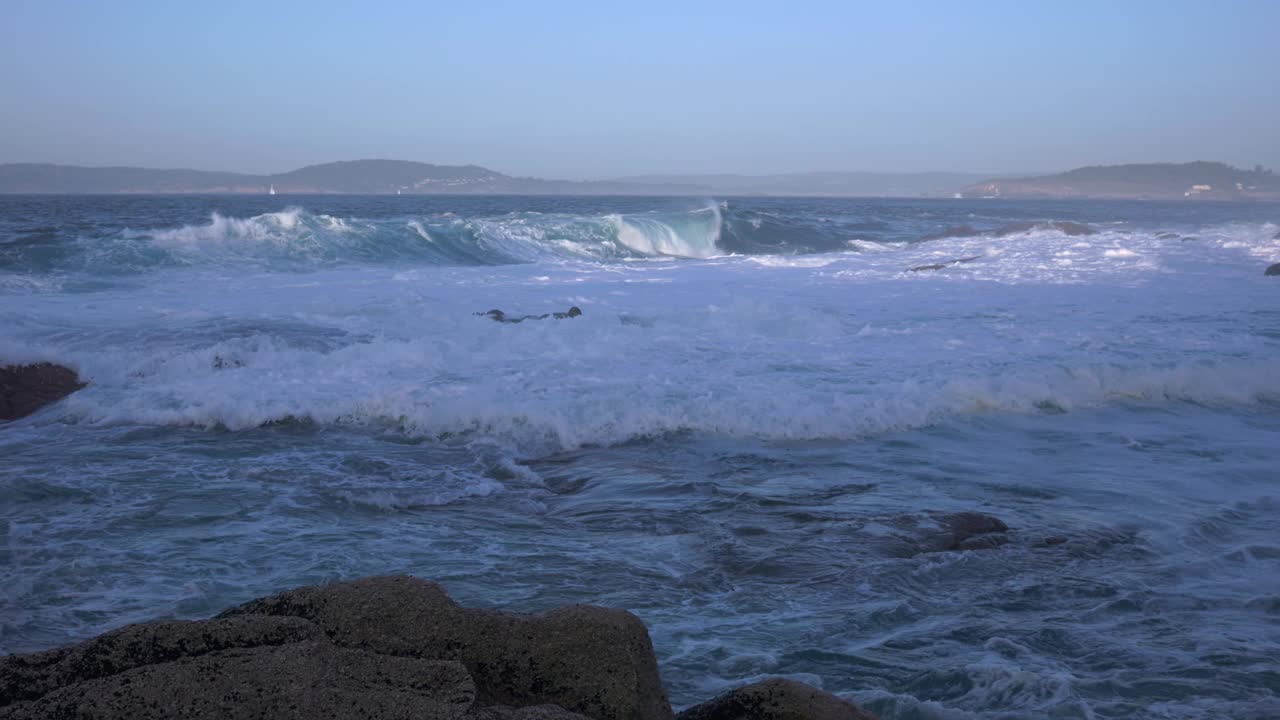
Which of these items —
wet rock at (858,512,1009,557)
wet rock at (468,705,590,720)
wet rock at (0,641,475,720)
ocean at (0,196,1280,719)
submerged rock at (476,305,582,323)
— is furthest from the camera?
submerged rock at (476,305,582,323)

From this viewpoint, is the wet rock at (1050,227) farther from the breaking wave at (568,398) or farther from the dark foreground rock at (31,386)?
the dark foreground rock at (31,386)

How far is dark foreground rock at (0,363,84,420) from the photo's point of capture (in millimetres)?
7922

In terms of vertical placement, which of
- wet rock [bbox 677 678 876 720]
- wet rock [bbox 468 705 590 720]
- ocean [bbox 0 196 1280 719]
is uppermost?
wet rock [bbox 468 705 590 720]

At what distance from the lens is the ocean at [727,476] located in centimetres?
365

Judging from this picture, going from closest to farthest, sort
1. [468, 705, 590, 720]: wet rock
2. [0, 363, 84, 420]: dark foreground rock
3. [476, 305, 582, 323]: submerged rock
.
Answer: [468, 705, 590, 720]: wet rock < [0, 363, 84, 420]: dark foreground rock < [476, 305, 582, 323]: submerged rock

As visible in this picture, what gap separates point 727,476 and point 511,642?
3.68 metres

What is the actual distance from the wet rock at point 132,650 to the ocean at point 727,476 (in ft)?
4.69

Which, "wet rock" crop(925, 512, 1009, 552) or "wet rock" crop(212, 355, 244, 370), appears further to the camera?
"wet rock" crop(212, 355, 244, 370)

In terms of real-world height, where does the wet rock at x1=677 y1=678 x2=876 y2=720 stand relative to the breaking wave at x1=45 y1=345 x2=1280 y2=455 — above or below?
above

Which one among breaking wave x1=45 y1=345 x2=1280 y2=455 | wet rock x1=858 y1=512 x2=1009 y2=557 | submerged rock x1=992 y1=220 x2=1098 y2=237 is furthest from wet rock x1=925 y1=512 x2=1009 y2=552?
submerged rock x1=992 y1=220 x2=1098 y2=237

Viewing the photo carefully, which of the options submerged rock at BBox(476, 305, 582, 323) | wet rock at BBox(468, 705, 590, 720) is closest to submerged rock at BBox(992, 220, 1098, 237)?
submerged rock at BBox(476, 305, 582, 323)

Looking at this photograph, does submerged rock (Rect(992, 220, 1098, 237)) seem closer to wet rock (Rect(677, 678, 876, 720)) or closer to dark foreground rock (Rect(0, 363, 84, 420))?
dark foreground rock (Rect(0, 363, 84, 420))

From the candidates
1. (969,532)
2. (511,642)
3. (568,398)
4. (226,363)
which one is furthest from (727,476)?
(226,363)

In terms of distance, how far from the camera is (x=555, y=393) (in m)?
8.16
